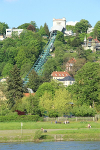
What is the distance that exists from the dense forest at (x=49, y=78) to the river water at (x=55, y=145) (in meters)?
20.4

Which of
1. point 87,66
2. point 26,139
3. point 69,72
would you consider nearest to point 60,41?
point 69,72

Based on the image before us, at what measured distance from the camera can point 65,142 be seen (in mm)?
57469

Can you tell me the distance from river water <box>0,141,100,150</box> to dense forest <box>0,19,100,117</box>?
2044 centimetres

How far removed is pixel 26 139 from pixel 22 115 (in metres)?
15.4

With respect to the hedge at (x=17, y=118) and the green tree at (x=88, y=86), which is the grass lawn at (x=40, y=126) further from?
the green tree at (x=88, y=86)

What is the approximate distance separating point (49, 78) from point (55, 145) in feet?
300

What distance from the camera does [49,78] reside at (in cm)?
14675

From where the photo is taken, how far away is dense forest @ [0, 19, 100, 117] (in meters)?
81.3

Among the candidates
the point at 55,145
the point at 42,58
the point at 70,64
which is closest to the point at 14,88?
the point at 55,145

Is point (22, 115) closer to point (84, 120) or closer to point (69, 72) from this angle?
point (84, 120)

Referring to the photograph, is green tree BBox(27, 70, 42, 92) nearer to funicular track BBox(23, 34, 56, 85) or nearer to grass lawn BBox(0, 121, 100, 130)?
funicular track BBox(23, 34, 56, 85)

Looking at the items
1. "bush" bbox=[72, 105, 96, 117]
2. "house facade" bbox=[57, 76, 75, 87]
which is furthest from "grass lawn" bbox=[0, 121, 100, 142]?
"house facade" bbox=[57, 76, 75, 87]

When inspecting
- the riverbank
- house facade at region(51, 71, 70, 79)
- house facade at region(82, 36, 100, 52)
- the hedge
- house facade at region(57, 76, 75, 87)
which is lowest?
the riverbank

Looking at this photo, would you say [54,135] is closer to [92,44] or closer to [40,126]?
[40,126]
